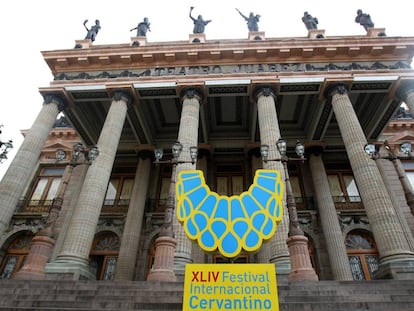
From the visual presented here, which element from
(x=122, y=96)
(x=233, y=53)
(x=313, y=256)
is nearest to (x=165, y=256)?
(x=122, y=96)

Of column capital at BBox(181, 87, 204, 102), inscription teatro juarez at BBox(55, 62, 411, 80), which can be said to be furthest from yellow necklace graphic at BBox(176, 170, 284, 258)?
inscription teatro juarez at BBox(55, 62, 411, 80)

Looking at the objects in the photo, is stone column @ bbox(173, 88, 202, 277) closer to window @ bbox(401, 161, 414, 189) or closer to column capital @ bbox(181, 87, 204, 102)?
column capital @ bbox(181, 87, 204, 102)

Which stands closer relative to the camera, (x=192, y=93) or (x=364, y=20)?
(x=192, y=93)

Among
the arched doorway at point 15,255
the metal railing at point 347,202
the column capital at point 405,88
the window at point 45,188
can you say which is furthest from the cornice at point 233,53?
the arched doorway at point 15,255

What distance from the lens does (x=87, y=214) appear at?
33.2 ft

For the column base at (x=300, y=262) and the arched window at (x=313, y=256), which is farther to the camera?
the arched window at (x=313, y=256)

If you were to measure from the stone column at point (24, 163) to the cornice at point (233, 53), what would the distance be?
8.53 feet

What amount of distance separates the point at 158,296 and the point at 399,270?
7.31 meters

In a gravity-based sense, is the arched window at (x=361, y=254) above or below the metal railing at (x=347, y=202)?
below

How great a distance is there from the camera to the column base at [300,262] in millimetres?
7255

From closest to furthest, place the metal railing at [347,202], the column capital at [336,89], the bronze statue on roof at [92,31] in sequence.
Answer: the column capital at [336,89] → the metal railing at [347,202] → the bronze statue on roof at [92,31]

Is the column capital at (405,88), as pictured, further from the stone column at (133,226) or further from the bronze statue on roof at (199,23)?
the stone column at (133,226)

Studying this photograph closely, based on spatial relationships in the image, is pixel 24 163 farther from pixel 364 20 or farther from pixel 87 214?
pixel 364 20

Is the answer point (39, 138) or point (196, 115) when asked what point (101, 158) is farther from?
point (196, 115)
